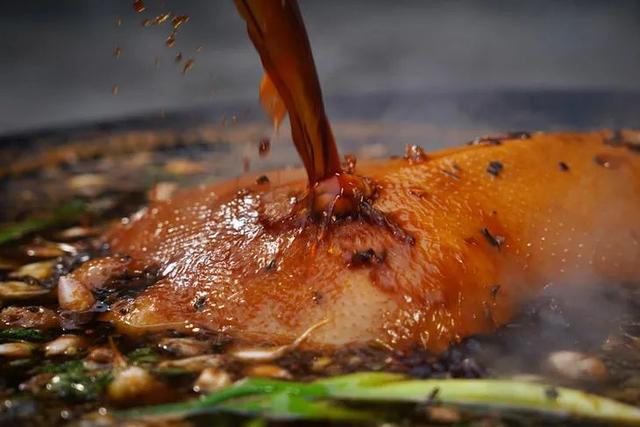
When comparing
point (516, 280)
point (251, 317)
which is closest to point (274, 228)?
point (251, 317)

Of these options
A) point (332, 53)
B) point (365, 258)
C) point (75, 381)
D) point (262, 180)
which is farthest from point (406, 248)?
point (332, 53)

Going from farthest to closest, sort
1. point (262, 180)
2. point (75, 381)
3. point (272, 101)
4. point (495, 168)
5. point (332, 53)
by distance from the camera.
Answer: point (332, 53) < point (262, 180) < point (495, 168) < point (272, 101) < point (75, 381)

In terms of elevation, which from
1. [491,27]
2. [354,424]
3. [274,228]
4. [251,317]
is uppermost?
[491,27]

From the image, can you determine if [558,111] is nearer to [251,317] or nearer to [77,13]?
[251,317]

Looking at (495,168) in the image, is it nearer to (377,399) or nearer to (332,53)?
(377,399)

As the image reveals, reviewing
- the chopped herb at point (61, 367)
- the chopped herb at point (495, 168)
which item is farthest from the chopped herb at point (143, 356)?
the chopped herb at point (495, 168)

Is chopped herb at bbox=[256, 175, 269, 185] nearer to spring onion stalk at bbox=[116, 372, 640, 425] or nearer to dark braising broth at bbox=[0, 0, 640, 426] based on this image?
dark braising broth at bbox=[0, 0, 640, 426]
